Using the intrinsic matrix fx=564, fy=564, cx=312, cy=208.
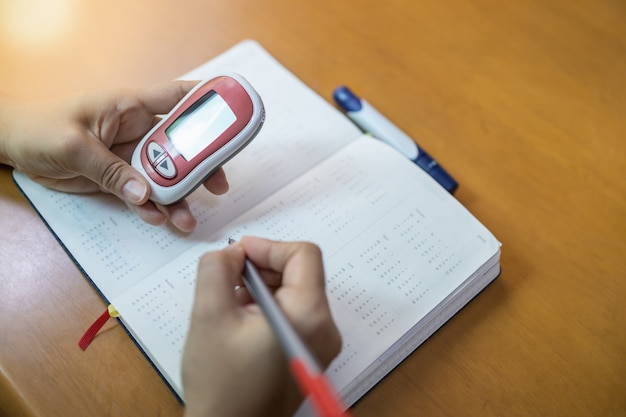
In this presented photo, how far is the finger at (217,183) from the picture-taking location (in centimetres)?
64

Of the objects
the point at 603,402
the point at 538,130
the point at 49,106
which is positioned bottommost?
the point at 49,106

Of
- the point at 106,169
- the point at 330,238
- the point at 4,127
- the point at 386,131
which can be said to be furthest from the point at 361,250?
the point at 4,127

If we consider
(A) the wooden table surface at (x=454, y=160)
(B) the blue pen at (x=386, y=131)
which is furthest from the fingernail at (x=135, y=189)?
(B) the blue pen at (x=386, y=131)

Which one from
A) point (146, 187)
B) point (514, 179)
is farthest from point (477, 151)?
point (146, 187)

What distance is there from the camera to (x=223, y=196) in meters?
0.66

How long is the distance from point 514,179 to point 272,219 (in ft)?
1.01

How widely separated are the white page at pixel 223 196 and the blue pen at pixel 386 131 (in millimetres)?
17

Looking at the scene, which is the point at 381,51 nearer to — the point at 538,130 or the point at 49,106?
the point at 538,130

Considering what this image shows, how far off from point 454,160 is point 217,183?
30 cm

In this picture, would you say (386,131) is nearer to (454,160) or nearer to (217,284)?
(454,160)

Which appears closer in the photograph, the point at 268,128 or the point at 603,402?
the point at 603,402

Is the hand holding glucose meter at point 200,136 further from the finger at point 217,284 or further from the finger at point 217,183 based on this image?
the finger at point 217,284

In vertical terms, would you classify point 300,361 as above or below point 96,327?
above

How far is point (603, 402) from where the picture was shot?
1.85 feet
